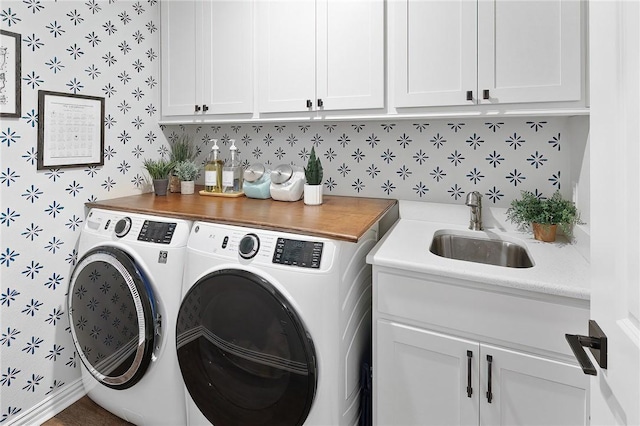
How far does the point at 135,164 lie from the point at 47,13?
85 centimetres

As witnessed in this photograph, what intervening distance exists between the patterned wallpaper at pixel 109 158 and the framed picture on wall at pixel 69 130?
0.03m

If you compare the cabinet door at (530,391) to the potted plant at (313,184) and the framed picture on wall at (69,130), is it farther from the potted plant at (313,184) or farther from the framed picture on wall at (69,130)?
the framed picture on wall at (69,130)

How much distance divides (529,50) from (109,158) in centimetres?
217

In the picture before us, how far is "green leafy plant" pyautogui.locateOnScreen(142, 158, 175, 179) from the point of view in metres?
2.24

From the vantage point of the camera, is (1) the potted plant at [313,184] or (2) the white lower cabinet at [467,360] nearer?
(2) the white lower cabinet at [467,360]

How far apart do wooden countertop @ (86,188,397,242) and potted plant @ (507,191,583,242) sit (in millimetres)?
615

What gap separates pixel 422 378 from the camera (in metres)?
1.33

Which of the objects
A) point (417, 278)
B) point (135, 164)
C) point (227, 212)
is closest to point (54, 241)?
point (135, 164)

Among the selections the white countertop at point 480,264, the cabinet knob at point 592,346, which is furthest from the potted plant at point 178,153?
the cabinet knob at point 592,346

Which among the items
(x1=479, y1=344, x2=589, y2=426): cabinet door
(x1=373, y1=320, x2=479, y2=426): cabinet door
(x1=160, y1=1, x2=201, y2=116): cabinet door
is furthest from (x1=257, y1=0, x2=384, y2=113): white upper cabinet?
(x1=479, y1=344, x2=589, y2=426): cabinet door

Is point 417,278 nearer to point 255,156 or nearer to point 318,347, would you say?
point 318,347

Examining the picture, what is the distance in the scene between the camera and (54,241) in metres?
1.82

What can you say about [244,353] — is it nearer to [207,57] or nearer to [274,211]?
[274,211]

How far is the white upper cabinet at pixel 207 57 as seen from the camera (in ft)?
6.47
